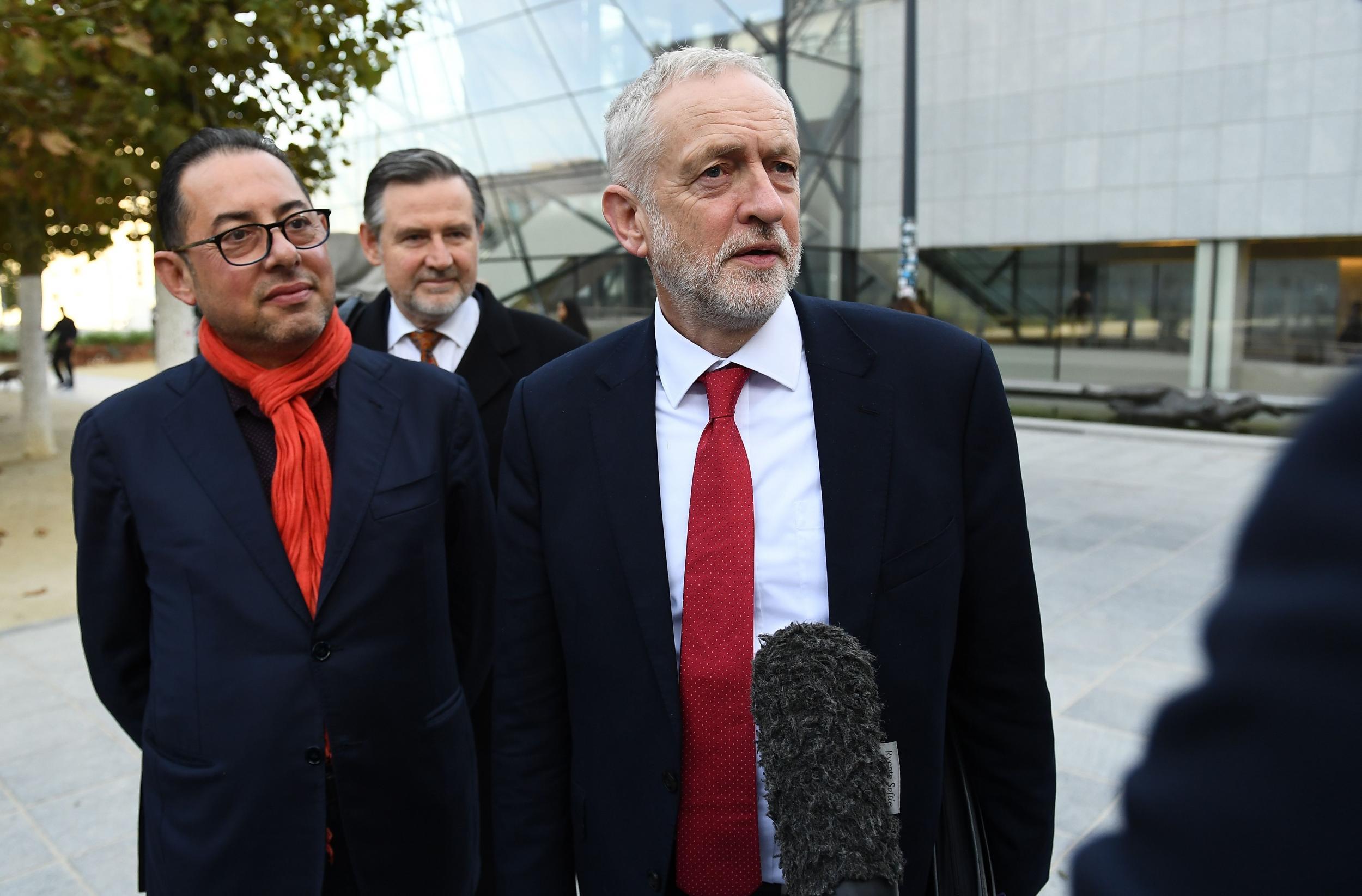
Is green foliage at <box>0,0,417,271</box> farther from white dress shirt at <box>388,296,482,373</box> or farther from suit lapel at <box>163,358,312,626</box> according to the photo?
suit lapel at <box>163,358,312,626</box>

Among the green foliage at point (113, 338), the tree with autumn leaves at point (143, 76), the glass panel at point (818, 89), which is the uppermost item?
the glass panel at point (818, 89)

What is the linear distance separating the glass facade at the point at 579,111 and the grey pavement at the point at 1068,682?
41.0ft

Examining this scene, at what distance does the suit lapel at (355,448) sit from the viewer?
2.16 m

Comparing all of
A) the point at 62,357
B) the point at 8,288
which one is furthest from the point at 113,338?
the point at 62,357

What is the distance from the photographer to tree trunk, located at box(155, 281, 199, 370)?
8555 mm

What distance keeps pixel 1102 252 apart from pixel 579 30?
11539 mm

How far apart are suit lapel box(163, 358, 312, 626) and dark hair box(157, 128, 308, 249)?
0.39m

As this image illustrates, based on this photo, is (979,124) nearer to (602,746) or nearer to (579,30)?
(579,30)

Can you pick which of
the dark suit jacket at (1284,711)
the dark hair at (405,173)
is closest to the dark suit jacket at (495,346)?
the dark hair at (405,173)

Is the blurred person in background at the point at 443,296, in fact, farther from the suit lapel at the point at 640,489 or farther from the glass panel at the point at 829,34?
the glass panel at the point at 829,34

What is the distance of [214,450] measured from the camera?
218 centimetres

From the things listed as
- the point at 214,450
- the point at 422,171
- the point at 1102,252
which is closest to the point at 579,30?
the point at 1102,252

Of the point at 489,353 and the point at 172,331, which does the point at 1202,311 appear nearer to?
the point at 172,331

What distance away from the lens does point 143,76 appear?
6.28 metres
